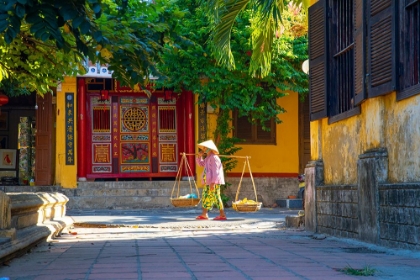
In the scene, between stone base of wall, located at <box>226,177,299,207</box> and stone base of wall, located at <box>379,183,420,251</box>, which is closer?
stone base of wall, located at <box>379,183,420,251</box>

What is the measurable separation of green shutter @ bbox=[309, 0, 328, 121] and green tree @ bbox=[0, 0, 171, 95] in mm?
2763

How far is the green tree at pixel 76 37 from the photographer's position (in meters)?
5.79

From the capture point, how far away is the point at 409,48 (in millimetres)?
8398

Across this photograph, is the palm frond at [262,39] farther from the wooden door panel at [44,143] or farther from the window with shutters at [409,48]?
the wooden door panel at [44,143]

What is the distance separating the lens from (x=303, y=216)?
43.8ft

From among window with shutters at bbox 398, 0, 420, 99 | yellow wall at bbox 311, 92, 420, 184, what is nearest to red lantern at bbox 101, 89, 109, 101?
yellow wall at bbox 311, 92, 420, 184

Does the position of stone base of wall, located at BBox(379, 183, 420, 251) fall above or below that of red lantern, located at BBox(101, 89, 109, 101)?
below

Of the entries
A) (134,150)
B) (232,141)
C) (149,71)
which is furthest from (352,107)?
(134,150)

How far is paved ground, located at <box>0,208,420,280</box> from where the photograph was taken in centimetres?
636

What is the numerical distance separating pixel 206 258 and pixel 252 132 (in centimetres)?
1730

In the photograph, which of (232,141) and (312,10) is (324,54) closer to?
(312,10)

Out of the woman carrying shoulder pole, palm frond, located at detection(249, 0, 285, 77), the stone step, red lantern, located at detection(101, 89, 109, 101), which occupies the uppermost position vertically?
red lantern, located at detection(101, 89, 109, 101)

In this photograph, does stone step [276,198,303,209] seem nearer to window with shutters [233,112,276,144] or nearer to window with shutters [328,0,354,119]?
window with shutters [233,112,276,144]

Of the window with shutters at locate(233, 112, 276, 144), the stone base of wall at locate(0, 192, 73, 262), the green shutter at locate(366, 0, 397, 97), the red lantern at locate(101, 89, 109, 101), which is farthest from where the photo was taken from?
the window with shutters at locate(233, 112, 276, 144)
